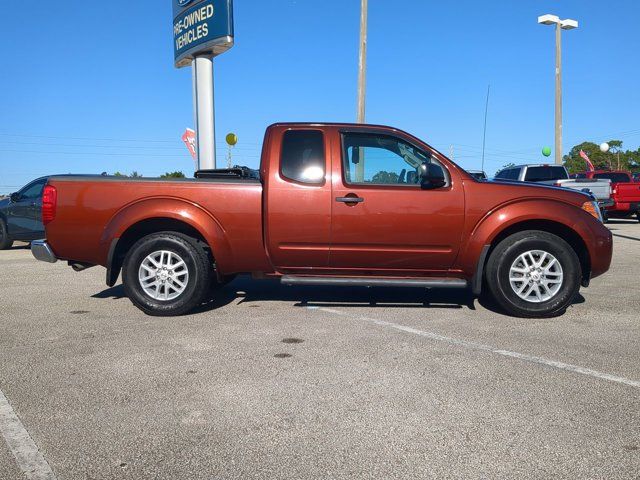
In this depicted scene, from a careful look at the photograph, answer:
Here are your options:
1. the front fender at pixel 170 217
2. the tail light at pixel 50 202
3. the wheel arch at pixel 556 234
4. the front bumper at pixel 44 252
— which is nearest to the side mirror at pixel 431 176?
the wheel arch at pixel 556 234

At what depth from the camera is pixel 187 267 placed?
18.5ft

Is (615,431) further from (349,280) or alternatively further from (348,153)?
(348,153)

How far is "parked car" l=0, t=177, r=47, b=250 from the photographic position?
12641 millimetres

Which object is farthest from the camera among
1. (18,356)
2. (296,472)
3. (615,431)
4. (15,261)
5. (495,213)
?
Answer: (15,261)

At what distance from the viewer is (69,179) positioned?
5.68m

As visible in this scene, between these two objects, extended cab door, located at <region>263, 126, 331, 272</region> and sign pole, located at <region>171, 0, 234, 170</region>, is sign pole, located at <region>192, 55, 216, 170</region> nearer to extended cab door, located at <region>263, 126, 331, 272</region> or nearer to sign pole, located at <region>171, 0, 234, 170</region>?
sign pole, located at <region>171, 0, 234, 170</region>

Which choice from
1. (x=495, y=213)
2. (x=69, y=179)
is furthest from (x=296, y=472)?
(x=69, y=179)

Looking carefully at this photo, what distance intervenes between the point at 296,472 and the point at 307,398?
2.94 ft

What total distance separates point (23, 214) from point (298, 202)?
9758 mm

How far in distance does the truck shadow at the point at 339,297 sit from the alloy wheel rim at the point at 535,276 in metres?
0.42

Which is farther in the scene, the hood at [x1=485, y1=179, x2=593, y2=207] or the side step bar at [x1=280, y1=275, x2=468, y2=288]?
the hood at [x1=485, y1=179, x2=593, y2=207]

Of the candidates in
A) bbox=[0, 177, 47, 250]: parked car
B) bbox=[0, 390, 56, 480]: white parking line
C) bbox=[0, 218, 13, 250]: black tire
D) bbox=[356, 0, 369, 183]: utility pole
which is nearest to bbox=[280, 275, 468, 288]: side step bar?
bbox=[0, 390, 56, 480]: white parking line

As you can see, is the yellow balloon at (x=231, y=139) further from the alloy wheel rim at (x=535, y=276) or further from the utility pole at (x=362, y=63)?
the alloy wheel rim at (x=535, y=276)

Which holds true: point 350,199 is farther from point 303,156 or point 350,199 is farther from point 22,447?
point 22,447
